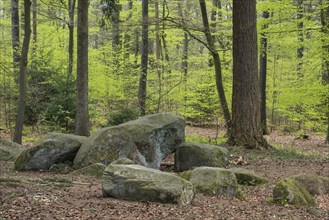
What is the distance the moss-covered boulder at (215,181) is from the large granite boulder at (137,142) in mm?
1915

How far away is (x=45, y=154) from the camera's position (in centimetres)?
839

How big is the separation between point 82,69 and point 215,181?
556 centimetres

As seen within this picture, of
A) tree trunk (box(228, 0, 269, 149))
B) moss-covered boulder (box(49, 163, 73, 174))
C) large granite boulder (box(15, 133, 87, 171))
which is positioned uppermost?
tree trunk (box(228, 0, 269, 149))

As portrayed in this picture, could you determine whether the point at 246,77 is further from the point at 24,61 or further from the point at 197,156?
the point at 24,61

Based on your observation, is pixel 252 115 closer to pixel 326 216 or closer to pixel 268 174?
pixel 268 174

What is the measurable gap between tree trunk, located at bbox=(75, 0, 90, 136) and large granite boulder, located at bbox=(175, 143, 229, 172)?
321 cm

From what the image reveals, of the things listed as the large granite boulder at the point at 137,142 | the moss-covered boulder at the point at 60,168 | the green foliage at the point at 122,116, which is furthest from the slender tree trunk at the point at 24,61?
the green foliage at the point at 122,116

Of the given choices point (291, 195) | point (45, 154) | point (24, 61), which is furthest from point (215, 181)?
point (24, 61)

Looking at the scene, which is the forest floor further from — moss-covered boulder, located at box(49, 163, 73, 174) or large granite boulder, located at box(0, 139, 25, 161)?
large granite boulder, located at box(0, 139, 25, 161)

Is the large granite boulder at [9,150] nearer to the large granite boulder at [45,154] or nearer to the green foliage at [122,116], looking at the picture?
the large granite boulder at [45,154]

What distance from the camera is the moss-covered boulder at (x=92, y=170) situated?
802 cm

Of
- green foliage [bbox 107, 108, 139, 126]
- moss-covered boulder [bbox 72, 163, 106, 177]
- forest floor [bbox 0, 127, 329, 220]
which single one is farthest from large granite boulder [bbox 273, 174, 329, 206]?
green foliage [bbox 107, 108, 139, 126]

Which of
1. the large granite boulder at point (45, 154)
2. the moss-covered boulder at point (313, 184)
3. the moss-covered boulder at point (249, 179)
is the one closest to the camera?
the moss-covered boulder at point (313, 184)

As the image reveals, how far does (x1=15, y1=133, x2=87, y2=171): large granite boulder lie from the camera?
831 centimetres
